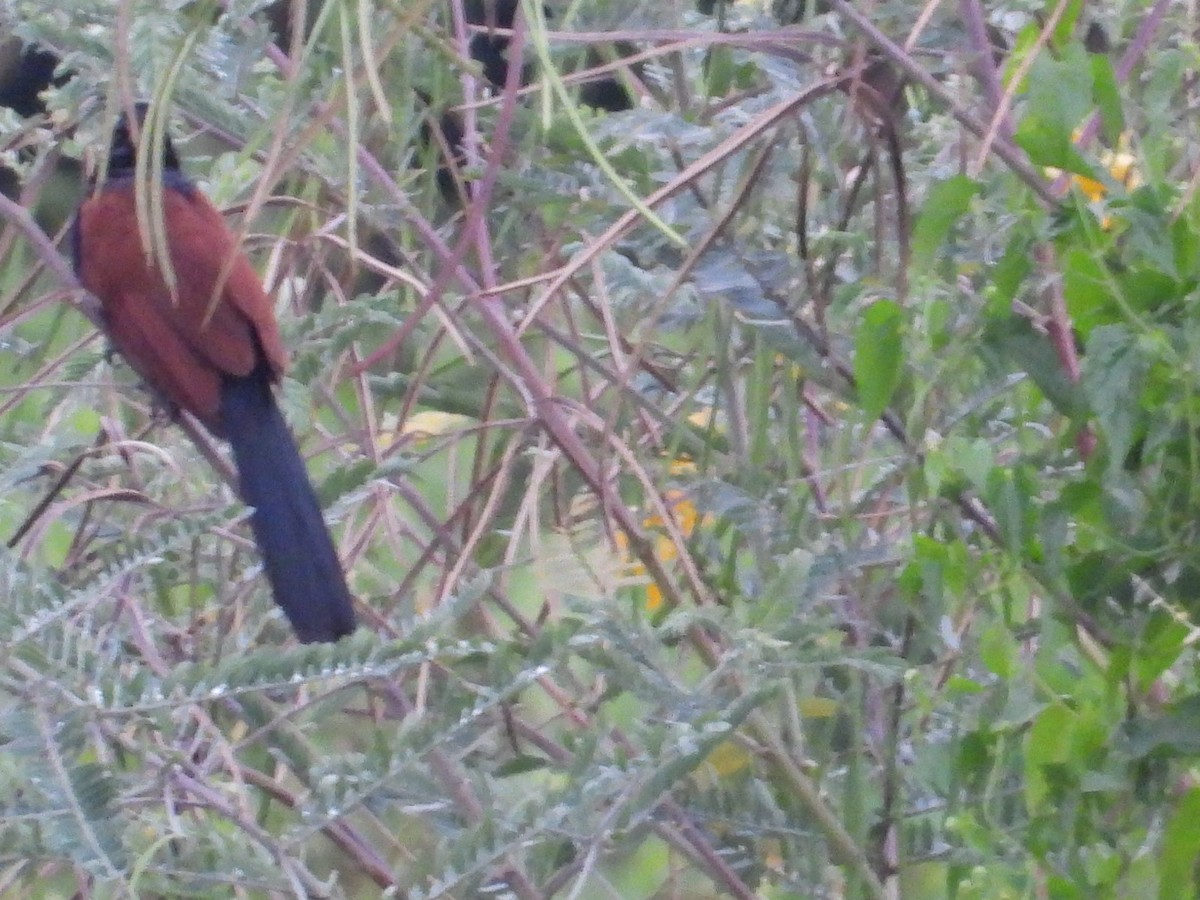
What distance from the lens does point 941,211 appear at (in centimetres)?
97

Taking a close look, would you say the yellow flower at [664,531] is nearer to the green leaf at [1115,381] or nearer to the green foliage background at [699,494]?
the green foliage background at [699,494]

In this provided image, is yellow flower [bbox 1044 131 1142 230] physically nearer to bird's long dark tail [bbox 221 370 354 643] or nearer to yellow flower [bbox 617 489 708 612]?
yellow flower [bbox 617 489 708 612]

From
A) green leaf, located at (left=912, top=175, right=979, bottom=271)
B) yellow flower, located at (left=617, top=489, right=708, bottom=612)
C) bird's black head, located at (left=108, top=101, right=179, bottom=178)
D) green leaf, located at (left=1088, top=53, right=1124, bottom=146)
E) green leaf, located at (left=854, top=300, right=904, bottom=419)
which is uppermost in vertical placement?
green leaf, located at (left=1088, top=53, right=1124, bottom=146)

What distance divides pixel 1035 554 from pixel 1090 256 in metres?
0.19

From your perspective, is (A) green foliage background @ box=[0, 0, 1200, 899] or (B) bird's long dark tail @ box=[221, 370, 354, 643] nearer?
(A) green foliage background @ box=[0, 0, 1200, 899]

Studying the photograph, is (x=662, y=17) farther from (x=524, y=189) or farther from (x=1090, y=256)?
(x=1090, y=256)

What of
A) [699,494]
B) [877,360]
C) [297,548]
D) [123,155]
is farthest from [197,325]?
[877,360]

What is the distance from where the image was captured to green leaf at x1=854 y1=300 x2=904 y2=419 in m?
0.96

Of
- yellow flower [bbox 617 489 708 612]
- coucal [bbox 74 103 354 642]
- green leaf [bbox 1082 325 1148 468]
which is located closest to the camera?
green leaf [bbox 1082 325 1148 468]

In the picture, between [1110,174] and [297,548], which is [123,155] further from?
[1110,174]

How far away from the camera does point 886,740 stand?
129 centimetres

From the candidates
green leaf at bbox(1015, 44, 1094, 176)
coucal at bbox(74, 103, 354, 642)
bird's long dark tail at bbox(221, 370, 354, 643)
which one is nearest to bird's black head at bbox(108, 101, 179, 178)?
coucal at bbox(74, 103, 354, 642)

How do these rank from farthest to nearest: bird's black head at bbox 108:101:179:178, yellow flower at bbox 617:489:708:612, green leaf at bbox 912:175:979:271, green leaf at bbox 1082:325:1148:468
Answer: bird's black head at bbox 108:101:179:178, yellow flower at bbox 617:489:708:612, green leaf at bbox 912:175:979:271, green leaf at bbox 1082:325:1148:468

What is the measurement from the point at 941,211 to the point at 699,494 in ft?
1.46
